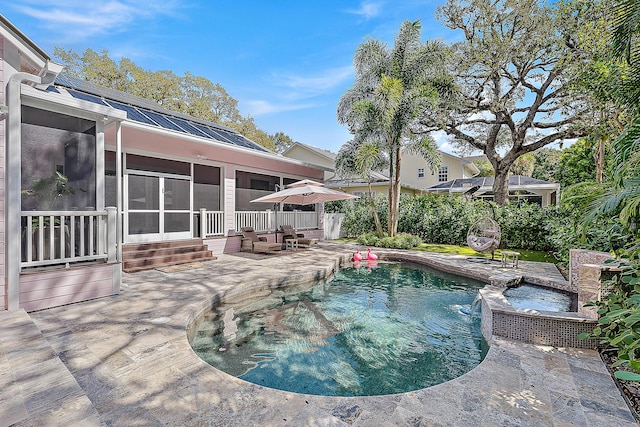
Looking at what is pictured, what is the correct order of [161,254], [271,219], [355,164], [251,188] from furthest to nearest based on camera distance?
1. [355,164]
2. [271,219]
3. [251,188]
4. [161,254]

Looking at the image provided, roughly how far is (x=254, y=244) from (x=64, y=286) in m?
5.73

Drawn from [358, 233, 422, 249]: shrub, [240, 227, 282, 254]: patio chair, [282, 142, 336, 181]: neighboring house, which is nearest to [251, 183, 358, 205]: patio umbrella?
[240, 227, 282, 254]: patio chair

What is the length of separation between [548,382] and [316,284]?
16.6 feet

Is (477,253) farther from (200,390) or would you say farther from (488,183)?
(488,183)

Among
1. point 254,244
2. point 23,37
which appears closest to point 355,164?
point 254,244

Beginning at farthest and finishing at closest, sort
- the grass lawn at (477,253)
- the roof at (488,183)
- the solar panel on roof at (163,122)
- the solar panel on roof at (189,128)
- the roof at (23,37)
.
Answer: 1. the roof at (488,183)
2. the grass lawn at (477,253)
3. the solar panel on roof at (189,128)
4. the solar panel on roof at (163,122)
5. the roof at (23,37)

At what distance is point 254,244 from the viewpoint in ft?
33.4

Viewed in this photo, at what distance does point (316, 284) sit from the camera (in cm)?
738

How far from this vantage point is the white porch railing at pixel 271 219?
11.2 m

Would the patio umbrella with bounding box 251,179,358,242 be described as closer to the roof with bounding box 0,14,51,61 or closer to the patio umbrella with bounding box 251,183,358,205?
the patio umbrella with bounding box 251,183,358,205

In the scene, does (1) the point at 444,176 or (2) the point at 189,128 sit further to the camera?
(1) the point at 444,176

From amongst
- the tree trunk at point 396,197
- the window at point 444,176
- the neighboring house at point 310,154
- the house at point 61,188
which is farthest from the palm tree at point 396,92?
the window at point 444,176

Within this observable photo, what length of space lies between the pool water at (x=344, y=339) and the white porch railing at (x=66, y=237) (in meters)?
2.32

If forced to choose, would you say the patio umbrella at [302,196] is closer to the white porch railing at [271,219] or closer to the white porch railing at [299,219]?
the white porch railing at [271,219]
